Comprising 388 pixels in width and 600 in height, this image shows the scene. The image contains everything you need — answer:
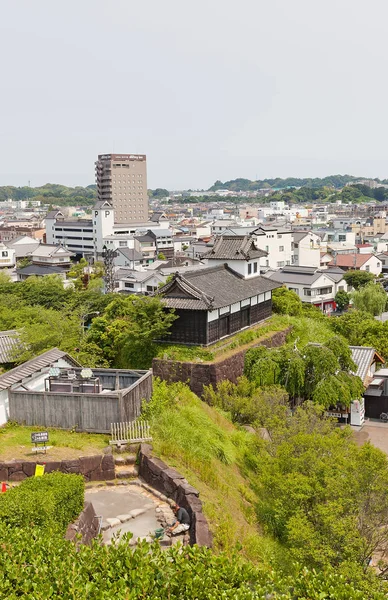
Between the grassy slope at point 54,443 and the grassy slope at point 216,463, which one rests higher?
the grassy slope at point 54,443

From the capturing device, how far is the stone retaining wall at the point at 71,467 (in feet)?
48.5

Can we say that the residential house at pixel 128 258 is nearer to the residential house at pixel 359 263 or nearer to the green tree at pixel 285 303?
the residential house at pixel 359 263

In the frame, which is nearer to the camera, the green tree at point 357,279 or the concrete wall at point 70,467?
the concrete wall at point 70,467

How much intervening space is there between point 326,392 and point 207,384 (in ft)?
18.3

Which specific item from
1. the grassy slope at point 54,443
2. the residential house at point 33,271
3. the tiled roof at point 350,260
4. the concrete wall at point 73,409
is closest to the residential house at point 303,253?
the tiled roof at point 350,260

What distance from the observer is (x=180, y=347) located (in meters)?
28.4

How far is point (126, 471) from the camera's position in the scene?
51.0 ft

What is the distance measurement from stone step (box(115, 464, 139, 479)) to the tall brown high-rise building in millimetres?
125259

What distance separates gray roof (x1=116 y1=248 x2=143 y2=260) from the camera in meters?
82.9

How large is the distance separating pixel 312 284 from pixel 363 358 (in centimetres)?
3153

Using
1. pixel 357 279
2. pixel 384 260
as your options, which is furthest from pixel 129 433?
pixel 384 260

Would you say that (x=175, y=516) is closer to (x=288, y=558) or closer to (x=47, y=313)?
(x=288, y=558)

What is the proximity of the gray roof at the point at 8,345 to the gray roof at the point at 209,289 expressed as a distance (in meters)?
7.45

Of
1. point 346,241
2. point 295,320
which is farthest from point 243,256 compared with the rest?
point 346,241
